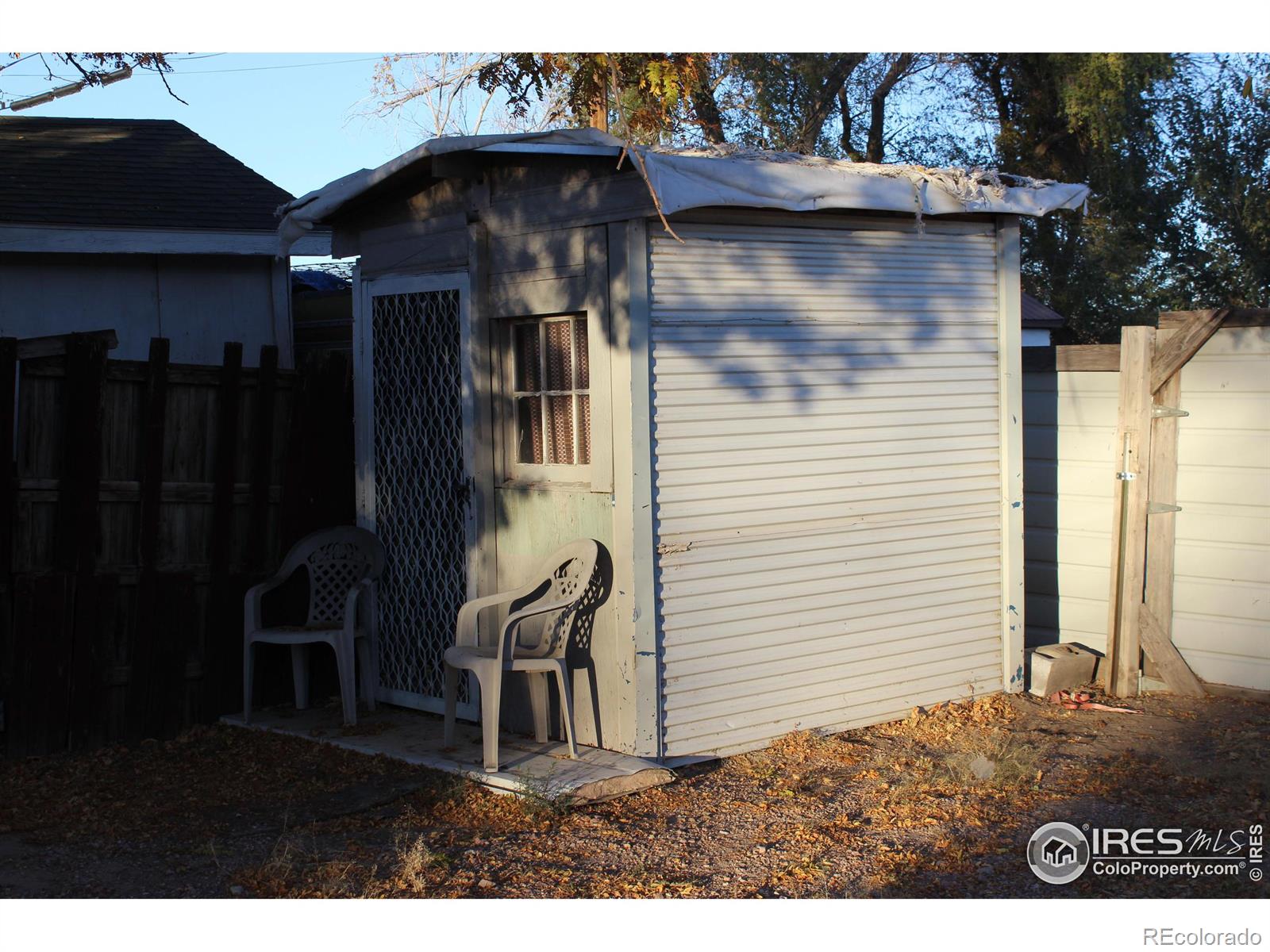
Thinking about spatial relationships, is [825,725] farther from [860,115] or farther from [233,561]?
[860,115]

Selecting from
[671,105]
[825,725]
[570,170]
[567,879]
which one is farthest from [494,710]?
[671,105]

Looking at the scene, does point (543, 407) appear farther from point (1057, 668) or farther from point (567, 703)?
point (1057, 668)

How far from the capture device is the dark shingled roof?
930cm

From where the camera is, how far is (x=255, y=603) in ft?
22.4

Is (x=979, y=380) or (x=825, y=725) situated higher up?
(x=979, y=380)

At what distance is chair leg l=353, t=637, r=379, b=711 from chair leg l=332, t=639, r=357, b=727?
0.35 meters

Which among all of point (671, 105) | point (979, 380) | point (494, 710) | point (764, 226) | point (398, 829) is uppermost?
point (671, 105)

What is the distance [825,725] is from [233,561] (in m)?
3.33

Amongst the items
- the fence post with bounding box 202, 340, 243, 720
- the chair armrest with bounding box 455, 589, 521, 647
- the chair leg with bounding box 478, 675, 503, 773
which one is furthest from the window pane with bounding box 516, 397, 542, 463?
the fence post with bounding box 202, 340, 243, 720

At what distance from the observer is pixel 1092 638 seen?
7.67 metres

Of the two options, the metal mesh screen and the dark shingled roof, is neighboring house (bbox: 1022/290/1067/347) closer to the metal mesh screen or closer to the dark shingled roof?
the dark shingled roof

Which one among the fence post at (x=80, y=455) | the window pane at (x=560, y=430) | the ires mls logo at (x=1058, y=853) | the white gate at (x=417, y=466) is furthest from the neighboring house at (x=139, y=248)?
the ires mls logo at (x=1058, y=853)

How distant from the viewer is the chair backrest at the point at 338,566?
7.18 metres

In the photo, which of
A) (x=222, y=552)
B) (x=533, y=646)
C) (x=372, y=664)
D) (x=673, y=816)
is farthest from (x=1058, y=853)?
(x=222, y=552)
